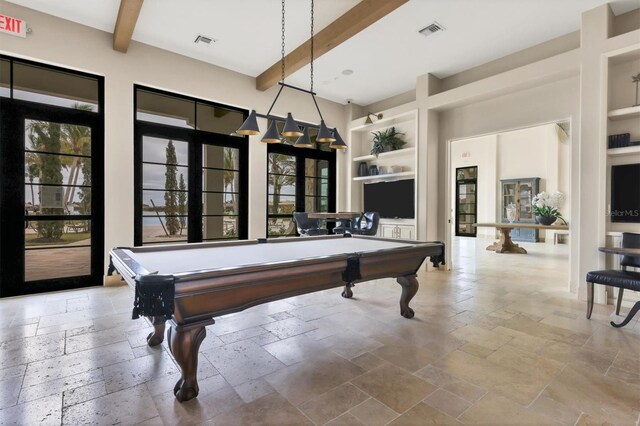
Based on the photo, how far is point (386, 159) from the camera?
7172mm

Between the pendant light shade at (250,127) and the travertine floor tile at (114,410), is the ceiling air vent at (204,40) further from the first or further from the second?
the travertine floor tile at (114,410)

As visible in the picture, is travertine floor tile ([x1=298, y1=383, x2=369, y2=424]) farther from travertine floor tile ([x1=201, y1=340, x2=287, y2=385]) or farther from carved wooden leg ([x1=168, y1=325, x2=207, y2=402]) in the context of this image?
carved wooden leg ([x1=168, y1=325, x2=207, y2=402])

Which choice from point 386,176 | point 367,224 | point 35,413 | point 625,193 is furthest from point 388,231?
point 35,413

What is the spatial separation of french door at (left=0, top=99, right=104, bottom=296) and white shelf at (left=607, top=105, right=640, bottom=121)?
6.62 metres

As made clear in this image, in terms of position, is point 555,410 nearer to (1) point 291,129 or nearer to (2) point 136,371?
(2) point 136,371

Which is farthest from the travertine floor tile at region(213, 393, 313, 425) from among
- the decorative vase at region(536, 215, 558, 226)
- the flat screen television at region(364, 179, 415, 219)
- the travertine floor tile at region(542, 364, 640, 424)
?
the decorative vase at region(536, 215, 558, 226)

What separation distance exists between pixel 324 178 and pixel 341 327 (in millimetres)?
4671

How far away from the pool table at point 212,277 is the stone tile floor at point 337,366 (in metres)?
0.32

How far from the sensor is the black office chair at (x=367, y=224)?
19.9ft

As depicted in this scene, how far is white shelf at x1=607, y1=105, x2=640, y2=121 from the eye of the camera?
3.59m

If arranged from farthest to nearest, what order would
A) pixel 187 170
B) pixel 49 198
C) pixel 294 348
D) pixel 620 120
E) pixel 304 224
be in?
pixel 304 224 → pixel 187 170 → pixel 49 198 → pixel 620 120 → pixel 294 348

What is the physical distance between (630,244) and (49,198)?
7.04 metres

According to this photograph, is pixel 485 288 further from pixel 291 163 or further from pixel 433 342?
pixel 291 163

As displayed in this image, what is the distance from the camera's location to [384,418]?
1.71 meters
